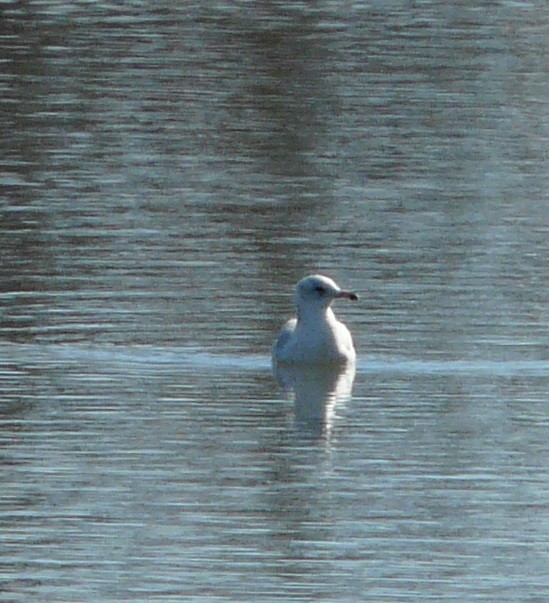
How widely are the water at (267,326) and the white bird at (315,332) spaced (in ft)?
0.62

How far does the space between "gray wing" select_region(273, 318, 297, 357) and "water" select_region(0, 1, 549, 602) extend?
0.19 metres

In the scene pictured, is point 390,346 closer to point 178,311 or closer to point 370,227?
point 178,311

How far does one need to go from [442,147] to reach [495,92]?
4.95m

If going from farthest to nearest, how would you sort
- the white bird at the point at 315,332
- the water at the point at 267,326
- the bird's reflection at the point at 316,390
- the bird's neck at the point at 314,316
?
1. the bird's neck at the point at 314,316
2. the white bird at the point at 315,332
3. the bird's reflection at the point at 316,390
4. the water at the point at 267,326

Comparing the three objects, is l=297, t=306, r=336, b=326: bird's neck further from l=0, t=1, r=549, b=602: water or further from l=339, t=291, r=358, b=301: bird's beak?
l=0, t=1, r=549, b=602: water

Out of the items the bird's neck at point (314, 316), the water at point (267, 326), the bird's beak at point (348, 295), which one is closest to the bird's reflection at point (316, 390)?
the water at point (267, 326)

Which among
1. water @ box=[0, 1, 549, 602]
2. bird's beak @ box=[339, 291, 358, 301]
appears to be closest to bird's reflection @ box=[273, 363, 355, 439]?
water @ box=[0, 1, 549, 602]

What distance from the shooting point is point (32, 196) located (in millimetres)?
25375

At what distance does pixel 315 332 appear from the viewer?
61.2 feet

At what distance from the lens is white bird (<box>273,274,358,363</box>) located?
18406 mm

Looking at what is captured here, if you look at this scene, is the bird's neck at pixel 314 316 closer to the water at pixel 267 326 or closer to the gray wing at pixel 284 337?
the gray wing at pixel 284 337

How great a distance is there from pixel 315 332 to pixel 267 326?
1229 mm

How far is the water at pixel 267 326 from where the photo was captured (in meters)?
13.1

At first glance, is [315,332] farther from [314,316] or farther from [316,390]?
[316,390]
